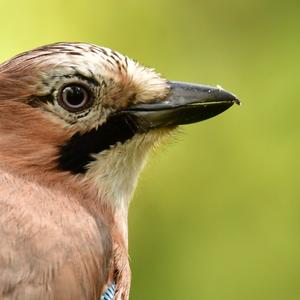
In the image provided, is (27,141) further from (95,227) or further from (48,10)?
(48,10)

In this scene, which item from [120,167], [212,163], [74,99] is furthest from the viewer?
[212,163]

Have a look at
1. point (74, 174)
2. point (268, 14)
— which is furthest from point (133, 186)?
point (268, 14)

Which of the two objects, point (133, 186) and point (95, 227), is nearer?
point (95, 227)

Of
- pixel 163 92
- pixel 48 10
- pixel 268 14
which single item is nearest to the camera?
pixel 163 92

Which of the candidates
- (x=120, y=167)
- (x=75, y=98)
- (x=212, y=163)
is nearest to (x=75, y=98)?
(x=75, y=98)

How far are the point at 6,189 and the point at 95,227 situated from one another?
15.5 inches

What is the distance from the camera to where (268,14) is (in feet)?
32.9

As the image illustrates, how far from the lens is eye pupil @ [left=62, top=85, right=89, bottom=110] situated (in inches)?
228

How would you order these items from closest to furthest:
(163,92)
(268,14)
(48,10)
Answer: (163,92) < (48,10) < (268,14)

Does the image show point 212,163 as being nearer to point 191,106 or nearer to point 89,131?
point 191,106

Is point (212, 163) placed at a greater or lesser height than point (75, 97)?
lesser

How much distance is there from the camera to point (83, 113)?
229 inches

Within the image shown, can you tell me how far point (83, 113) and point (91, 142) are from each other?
0.43 ft

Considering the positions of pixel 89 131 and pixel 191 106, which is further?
pixel 191 106
